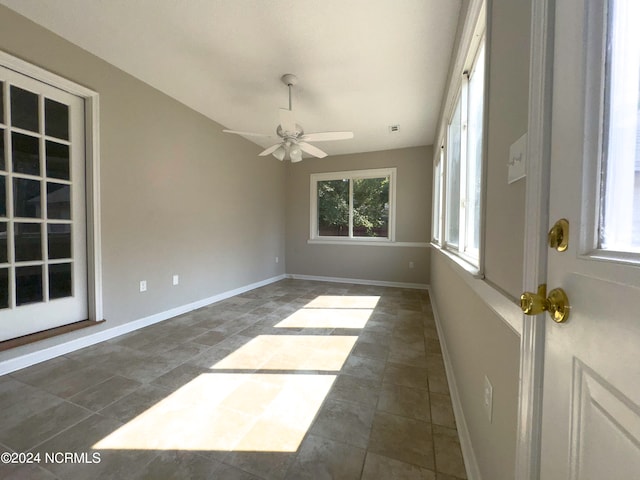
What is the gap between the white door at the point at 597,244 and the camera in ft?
1.20

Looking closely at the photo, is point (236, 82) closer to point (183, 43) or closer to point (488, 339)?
point (183, 43)

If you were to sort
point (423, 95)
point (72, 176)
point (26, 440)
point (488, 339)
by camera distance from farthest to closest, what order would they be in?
1. point (423, 95)
2. point (72, 176)
3. point (26, 440)
4. point (488, 339)

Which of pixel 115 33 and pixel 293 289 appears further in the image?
pixel 293 289

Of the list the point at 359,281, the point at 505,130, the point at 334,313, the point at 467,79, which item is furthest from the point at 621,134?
the point at 359,281

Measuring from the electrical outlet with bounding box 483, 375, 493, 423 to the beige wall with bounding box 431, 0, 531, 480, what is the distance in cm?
3

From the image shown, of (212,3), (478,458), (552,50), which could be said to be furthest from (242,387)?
(212,3)

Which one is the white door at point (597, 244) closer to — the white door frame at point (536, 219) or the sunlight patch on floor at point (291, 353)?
the white door frame at point (536, 219)

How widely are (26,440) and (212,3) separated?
2797 millimetres

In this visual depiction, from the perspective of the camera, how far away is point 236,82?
2.72m

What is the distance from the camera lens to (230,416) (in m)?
1.49

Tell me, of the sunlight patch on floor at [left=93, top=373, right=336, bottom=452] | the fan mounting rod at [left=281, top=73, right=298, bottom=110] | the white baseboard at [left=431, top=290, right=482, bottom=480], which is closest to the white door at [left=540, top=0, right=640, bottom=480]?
the white baseboard at [left=431, top=290, right=482, bottom=480]

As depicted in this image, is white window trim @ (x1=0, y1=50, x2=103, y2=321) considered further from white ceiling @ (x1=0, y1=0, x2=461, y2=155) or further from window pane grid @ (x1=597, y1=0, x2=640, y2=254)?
window pane grid @ (x1=597, y1=0, x2=640, y2=254)

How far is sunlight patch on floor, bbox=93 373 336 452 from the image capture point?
1.30 m

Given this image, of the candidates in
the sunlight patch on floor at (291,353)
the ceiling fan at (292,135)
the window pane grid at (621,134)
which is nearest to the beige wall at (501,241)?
the window pane grid at (621,134)
